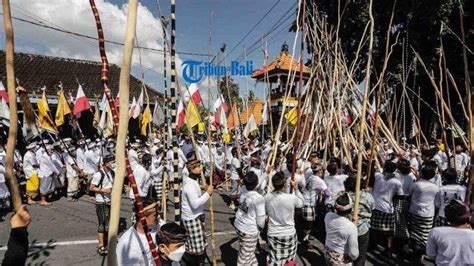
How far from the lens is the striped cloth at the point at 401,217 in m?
6.67

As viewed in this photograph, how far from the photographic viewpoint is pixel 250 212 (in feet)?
16.8

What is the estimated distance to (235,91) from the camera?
4425 cm

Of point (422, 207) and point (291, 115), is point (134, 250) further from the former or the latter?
point (291, 115)

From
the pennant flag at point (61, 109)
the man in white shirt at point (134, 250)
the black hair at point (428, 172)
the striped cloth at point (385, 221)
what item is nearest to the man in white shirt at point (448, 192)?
the black hair at point (428, 172)

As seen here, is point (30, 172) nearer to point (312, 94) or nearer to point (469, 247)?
point (312, 94)

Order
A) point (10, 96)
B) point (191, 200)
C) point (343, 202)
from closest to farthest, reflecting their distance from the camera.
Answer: point (10, 96)
point (343, 202)
point (191, 200)

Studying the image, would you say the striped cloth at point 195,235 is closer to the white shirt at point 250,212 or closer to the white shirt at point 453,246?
the white shirt at point 250,212

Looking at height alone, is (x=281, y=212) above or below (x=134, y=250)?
below

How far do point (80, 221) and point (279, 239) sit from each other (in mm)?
6347

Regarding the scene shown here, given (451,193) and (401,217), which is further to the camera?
(401,217)

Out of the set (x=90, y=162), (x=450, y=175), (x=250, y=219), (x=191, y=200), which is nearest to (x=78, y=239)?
(x=191, y=200)

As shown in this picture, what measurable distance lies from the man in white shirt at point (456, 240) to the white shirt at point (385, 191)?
2533 millimetres

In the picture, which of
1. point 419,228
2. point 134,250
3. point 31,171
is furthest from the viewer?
point 31,171

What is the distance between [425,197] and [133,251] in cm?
513
